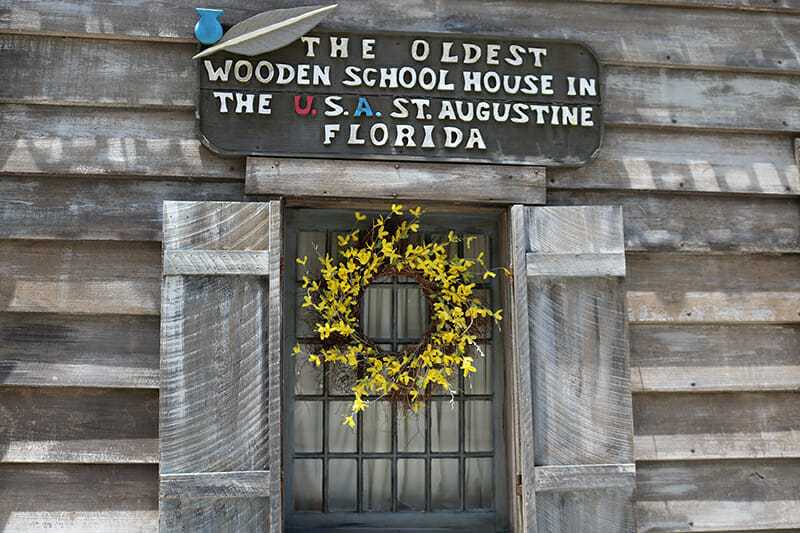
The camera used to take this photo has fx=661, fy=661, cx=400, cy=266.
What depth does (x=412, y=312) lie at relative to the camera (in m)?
2.72

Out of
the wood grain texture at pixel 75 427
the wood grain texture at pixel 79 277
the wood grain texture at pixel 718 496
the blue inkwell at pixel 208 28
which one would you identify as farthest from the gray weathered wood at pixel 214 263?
the wood grain texture at pixel 718 496

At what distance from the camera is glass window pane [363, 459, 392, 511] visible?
2.64m

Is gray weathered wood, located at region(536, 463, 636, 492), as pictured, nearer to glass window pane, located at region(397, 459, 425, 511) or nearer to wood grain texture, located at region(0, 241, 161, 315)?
glass window pane, located at region(397, 459, 425, 511)

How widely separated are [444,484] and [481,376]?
0.46m

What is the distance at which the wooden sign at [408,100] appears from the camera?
95.4 inches

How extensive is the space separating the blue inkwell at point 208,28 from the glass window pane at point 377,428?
4.98 ft

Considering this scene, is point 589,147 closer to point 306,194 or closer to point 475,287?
point 475,287

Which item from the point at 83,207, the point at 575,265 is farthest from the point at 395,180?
the point at 83,207

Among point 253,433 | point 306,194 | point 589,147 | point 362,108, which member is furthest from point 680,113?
point 253,433

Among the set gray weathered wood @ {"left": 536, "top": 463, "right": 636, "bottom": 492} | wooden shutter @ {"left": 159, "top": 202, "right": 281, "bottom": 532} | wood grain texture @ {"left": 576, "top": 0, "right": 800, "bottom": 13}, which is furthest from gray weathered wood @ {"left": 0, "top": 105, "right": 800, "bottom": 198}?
gray weathered wood @ {"left": 536, "top": 463, "right": 636, "bottom": 492}

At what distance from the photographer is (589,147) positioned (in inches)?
101

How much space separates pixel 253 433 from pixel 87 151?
119 centimetres

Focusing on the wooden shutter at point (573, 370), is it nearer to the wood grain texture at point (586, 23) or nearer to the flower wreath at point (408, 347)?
the flower wreath at point (408, 347)

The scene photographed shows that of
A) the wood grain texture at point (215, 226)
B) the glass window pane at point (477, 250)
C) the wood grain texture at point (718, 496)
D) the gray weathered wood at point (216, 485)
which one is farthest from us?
the glass window pane at point (477, 250)
